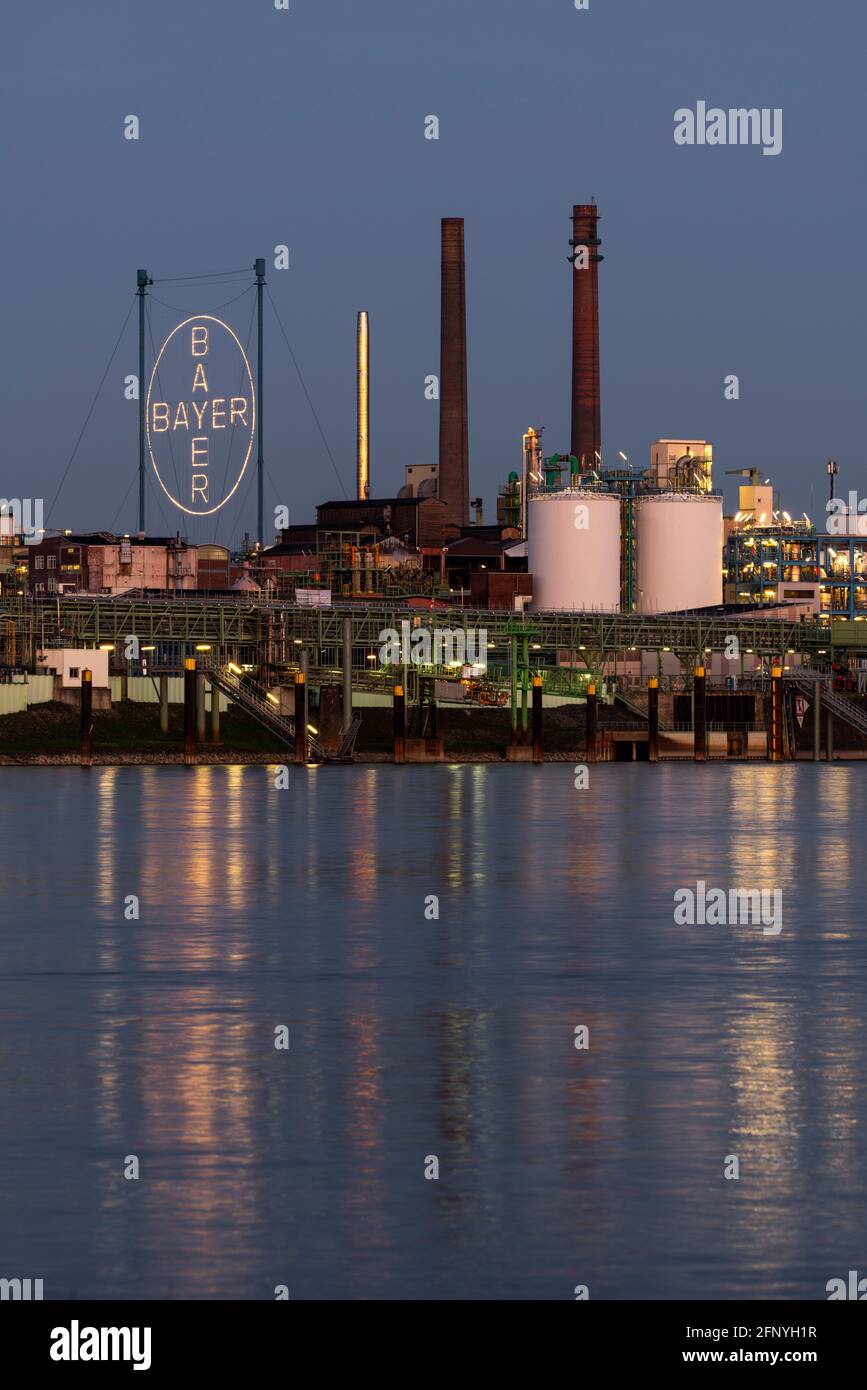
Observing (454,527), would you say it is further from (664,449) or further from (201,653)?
(201,653)

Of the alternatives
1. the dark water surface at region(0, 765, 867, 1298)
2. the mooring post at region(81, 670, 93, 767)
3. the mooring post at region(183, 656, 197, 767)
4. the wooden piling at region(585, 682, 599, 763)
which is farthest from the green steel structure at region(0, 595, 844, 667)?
the dark water surface at region(0, 765, 867, 1298)

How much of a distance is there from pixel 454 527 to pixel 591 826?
354ft

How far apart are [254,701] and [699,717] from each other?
85.5 ft

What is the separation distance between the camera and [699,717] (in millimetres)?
134625

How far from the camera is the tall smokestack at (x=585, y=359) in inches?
6875

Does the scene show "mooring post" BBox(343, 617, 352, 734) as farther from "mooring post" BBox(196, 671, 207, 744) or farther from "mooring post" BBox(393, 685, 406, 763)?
"mooring post" BBox(196, 671, 207, 744)

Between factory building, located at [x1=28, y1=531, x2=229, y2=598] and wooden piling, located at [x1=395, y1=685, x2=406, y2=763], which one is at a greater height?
factory building, located at [x1=28, y1=531, x2=229, y2=598]

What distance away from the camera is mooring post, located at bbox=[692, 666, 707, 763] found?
426ft

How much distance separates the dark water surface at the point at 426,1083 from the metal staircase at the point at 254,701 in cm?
6542
